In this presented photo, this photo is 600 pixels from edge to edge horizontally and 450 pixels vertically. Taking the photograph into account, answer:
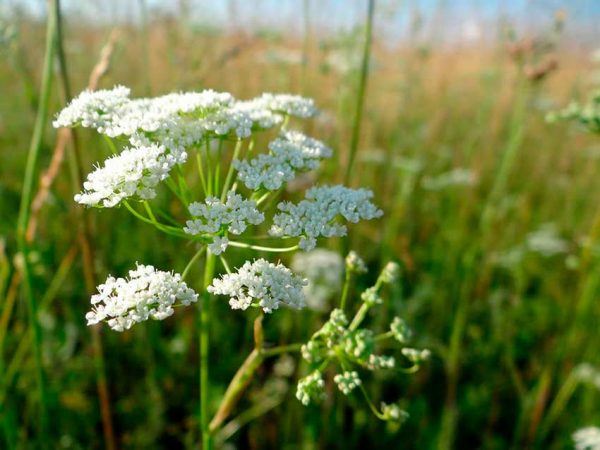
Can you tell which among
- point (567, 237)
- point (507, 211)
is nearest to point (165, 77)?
point (507, 211)

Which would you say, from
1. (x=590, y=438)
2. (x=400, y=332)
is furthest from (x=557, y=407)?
(x=400, y=332)

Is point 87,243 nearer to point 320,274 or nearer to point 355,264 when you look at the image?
point 355,264

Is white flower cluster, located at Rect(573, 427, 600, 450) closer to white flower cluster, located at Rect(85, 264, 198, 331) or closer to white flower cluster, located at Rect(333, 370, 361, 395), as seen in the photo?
white flower cluster, located at Rect(333, 370, 361, 395)

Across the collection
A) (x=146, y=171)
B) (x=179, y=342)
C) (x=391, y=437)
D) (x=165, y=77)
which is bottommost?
(x=391, y=437)

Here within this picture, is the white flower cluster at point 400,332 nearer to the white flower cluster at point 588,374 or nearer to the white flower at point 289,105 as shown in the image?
the white flower at point 289,105

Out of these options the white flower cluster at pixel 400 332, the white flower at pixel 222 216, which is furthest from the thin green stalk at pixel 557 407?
the white flower at pixel 222 216

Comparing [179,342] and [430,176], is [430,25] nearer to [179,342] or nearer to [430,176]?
[430,176]
